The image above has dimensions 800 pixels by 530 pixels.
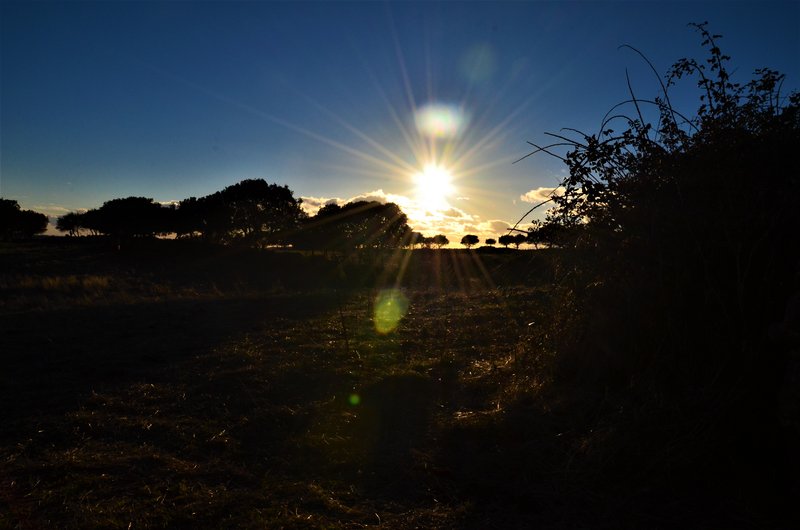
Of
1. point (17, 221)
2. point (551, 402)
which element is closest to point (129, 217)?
point (17, 221)

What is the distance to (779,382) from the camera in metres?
4.06

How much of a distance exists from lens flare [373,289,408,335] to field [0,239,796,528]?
1634 millimetres

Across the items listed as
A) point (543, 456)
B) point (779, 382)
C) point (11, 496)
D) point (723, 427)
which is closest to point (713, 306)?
point (779, 382)

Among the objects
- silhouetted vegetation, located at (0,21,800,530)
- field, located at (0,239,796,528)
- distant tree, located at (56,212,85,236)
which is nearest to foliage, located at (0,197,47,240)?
distant tree, located at (56,212,85,236)

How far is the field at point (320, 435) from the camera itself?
3764mm

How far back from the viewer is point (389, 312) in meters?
16.1

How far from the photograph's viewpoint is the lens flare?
1297cm

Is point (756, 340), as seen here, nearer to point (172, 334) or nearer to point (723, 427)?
point (723, 427)

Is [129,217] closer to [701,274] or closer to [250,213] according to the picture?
[250,213]

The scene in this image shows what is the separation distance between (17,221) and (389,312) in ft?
264

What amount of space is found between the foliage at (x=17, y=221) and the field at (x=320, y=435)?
249 feet

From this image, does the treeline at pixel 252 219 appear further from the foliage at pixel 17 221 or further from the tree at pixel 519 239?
the tree at pixel 519 239

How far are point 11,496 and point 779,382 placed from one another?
603cm

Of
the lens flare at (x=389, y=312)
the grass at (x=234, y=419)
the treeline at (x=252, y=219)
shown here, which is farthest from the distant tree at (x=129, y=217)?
the grass at (x=234, y=419)
